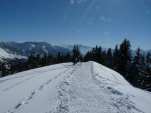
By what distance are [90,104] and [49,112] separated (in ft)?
7.57

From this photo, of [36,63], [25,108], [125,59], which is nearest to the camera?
[25,108]

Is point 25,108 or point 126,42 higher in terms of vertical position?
point 126,42

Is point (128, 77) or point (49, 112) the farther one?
point (128, 77)

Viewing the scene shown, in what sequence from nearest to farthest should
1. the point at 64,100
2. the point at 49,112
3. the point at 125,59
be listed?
1. the point at 49,112
2. the point at 64,100
3. the point at 125,59

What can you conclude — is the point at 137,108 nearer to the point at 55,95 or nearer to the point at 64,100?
the point at 64,100

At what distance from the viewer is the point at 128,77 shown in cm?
5188

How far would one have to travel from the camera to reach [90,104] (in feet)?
30.0

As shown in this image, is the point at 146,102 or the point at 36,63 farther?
the point at 36,63

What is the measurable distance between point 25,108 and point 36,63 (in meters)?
74.1

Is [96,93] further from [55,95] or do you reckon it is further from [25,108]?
[25,108]

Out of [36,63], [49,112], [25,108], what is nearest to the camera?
[49,112]

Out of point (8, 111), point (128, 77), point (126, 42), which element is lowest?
point (128, 77)

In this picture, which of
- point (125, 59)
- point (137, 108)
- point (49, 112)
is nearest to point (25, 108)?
point (49, 112)


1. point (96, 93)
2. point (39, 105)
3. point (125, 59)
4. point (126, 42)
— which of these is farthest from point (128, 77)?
point (39, 105)
